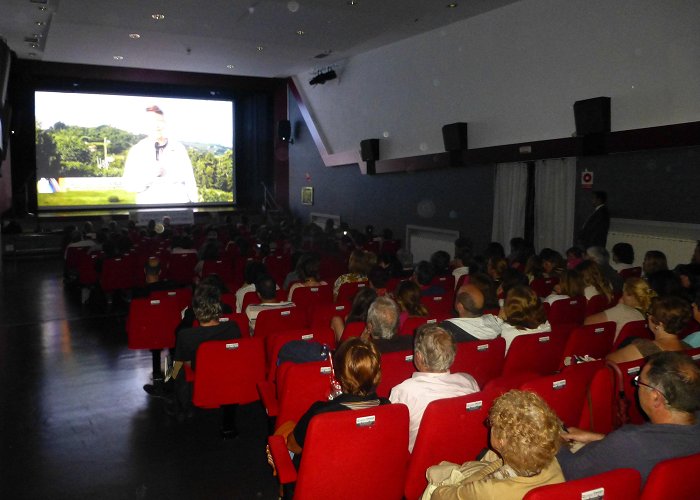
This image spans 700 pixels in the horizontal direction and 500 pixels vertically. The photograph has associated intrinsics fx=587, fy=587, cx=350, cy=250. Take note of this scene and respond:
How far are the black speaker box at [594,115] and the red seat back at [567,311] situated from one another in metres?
4.59

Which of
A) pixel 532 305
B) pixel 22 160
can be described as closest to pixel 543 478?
pixel 532 305

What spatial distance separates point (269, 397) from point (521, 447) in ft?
6.64

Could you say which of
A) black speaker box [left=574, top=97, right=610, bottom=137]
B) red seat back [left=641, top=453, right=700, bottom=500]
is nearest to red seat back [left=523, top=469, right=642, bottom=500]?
red seat back [left=641, top=453, right=700, bottom=500]

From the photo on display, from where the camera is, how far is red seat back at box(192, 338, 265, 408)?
159 inches

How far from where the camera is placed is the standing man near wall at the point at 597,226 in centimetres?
880

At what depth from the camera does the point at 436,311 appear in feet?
19.6

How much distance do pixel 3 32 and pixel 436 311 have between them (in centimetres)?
1214

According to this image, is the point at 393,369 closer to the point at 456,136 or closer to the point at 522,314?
the point at 522,314

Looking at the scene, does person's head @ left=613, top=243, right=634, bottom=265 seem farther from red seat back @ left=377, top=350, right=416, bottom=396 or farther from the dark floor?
the dark floor

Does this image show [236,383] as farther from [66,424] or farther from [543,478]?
[543,478]

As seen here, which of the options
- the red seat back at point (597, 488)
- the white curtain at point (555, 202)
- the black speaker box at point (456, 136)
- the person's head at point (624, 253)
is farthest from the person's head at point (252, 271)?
the black speaker box at point (456, 136)

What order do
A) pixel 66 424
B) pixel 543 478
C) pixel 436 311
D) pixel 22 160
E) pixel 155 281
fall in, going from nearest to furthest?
pixel 543 478 → pixel 66 424 → pixel 436 311 → pixel 155 281 → pixel 22 160

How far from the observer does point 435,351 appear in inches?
119

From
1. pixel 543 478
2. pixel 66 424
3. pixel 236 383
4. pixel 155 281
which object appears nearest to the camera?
pixel 543 478
